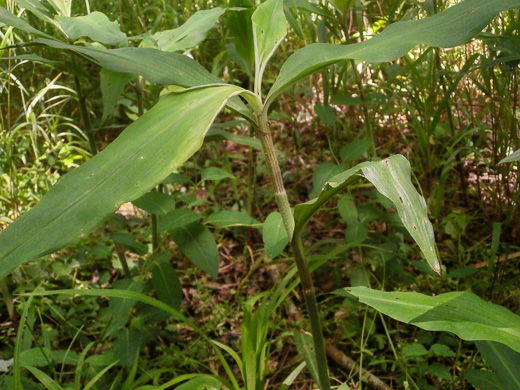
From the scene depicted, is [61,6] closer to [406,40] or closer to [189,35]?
[189,35]

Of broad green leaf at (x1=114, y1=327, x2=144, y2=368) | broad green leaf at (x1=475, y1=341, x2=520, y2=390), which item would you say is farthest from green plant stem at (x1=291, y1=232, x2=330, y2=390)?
Result: broad green leaf at (x1=114, y1=327, x2=144, y2=368)

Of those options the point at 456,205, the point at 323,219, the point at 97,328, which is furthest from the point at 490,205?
the point at 97,328

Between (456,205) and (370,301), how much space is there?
1.11 m

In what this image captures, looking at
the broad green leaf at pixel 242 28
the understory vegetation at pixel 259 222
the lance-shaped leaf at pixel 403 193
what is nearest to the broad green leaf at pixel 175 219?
the understory vegetation at pixel 259 222

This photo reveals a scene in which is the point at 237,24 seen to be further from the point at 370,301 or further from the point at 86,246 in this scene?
the point at 86,246

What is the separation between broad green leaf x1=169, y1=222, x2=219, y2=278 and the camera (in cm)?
126

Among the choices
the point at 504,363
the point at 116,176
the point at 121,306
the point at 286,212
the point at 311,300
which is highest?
the point at 116,176

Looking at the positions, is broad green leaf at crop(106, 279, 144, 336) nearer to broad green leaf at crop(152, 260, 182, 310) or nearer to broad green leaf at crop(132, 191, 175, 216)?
broad green leaf at crop(152, 260, 182, 310)

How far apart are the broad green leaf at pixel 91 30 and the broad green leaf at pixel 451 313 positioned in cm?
68

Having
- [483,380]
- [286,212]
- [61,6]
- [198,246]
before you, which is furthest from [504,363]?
[61,6]

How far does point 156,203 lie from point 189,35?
1.35 feet

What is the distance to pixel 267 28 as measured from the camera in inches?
36.9

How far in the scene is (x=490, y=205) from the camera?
1.76 m

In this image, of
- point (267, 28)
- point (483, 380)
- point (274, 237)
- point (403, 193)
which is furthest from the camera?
point (274, 237)
